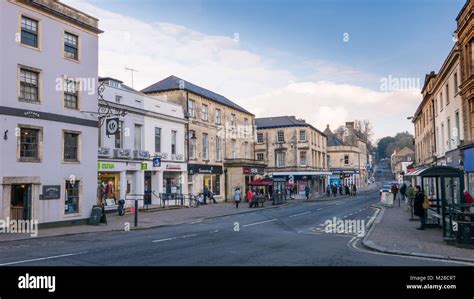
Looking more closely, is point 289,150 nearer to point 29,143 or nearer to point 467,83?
point 467,83

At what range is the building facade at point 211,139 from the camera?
124 feet

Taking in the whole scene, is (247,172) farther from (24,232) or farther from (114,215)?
(24,232)

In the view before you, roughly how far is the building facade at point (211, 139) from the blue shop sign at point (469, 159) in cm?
2138

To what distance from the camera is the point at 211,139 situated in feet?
136

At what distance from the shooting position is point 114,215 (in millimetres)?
26625

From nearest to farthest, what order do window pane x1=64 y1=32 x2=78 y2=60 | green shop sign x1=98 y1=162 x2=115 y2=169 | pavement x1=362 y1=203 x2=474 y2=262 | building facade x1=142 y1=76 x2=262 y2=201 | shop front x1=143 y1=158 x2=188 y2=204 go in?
pavement x1=362 y1=203 x2=474 y2=262
window pane x1=64 y1=32 x2=78 y2=60
green shop sign x1=98 y1=162 x2=115 y2=169
shop front x1=143 y1=158 x2=188 y2=204
building facade x1=142 y1=76 x2=262 y2=201

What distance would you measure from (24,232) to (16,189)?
2310 mm

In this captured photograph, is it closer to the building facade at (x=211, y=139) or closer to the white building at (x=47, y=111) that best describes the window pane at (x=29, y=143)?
the white building at (x=47, y=111)

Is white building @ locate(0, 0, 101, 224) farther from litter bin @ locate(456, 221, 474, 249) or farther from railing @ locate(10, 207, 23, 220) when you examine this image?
litter bin @ locate(456, 221, 474, 249)

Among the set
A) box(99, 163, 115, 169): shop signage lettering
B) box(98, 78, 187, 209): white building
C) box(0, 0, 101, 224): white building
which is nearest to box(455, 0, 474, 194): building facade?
box(98, 78, 187, 209): white building

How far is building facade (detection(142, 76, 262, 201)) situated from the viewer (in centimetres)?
3784

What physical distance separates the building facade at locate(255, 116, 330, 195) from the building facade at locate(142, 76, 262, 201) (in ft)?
37.6

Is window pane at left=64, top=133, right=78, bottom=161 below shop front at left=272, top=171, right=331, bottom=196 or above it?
above
